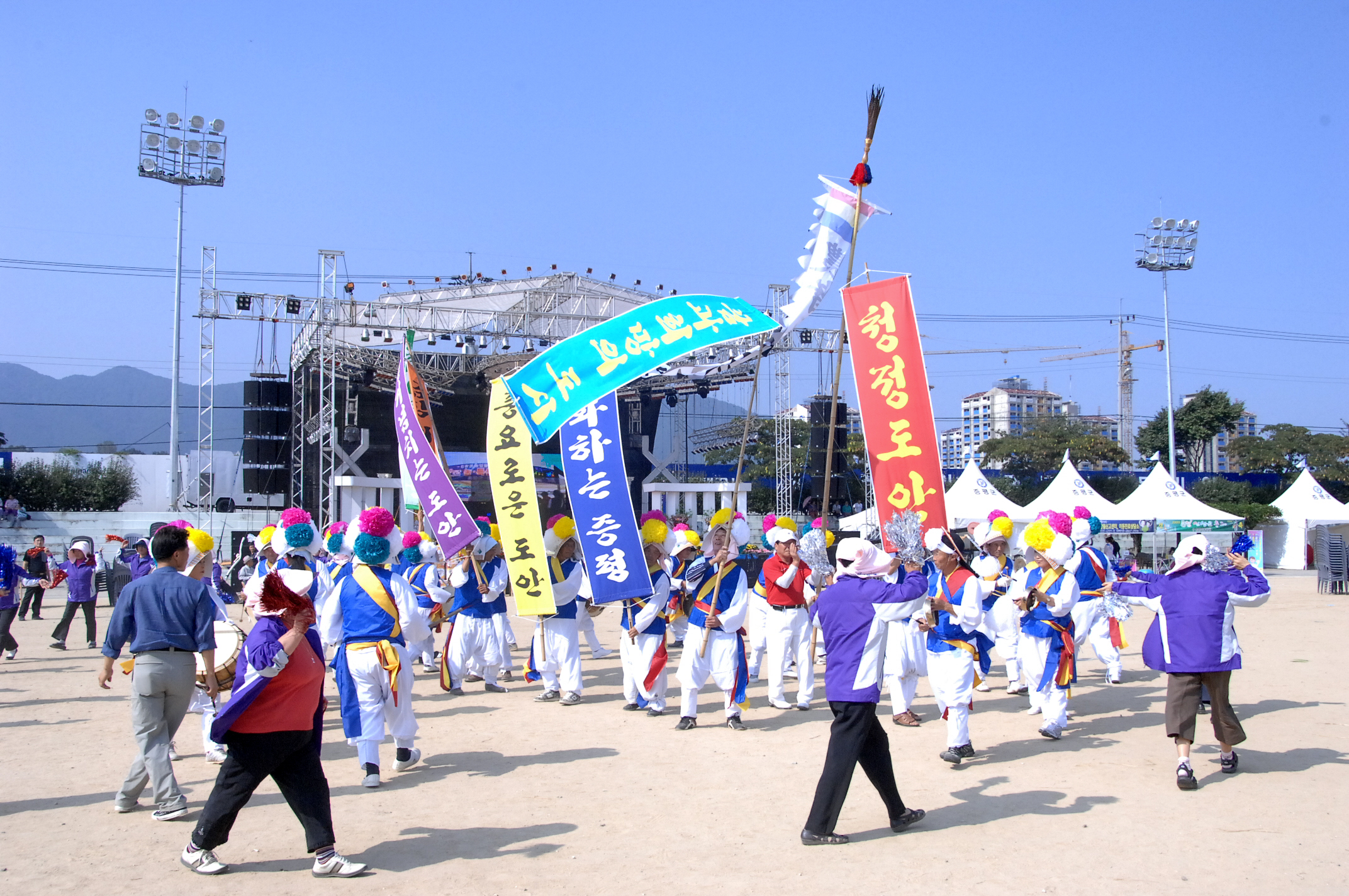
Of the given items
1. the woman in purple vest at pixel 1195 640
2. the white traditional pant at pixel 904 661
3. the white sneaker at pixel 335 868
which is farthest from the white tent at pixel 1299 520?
the white sneaker at pixel 335 868

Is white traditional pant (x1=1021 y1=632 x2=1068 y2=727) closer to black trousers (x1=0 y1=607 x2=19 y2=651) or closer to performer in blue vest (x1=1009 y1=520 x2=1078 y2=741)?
performer in blue vest (x1=1009 y1=520 x2=1078 y2=741)

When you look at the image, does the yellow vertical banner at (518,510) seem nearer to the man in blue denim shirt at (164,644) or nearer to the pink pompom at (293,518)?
the pink pompom at (293,518)

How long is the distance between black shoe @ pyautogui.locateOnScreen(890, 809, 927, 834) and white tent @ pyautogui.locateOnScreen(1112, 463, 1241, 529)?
17.5 metres

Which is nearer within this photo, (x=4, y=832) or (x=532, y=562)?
(x=4, y=832)

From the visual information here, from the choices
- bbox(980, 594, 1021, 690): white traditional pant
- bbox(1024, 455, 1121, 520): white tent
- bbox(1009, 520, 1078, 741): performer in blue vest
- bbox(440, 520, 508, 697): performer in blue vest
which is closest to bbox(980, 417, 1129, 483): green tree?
bbox(1024, 455, 1121, 520): white tent

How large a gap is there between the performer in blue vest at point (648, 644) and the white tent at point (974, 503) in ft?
47.4

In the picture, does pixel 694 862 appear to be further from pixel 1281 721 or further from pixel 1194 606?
pixel 1281 721

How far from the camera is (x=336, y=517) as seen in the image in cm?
2442

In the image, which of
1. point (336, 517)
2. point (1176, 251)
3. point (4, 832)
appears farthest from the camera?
point (1176, 251)

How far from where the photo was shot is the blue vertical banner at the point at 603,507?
7617mm

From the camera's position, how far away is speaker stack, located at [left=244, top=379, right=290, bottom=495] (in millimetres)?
25812

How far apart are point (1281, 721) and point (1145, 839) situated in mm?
3503

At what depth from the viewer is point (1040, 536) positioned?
7.02 m

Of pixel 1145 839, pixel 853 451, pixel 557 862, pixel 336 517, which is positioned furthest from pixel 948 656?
pixel 853 451
